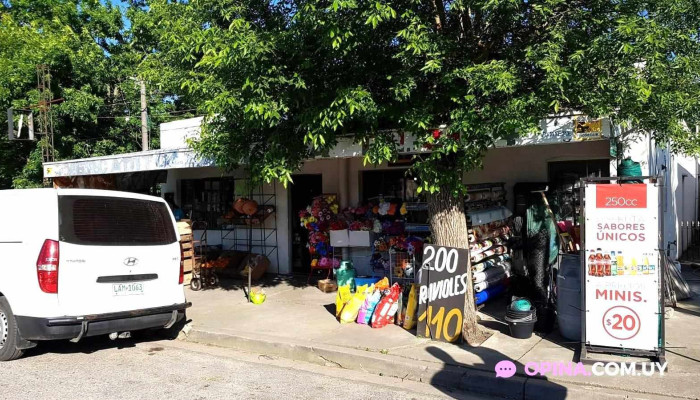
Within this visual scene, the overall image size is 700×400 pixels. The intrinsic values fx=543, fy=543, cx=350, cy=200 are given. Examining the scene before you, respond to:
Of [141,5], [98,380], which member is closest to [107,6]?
[141,5]

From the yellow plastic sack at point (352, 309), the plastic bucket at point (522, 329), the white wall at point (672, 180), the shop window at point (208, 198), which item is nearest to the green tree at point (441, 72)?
the plastic bucket at point (522, 329)

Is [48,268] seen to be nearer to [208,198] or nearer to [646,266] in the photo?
[646,266]

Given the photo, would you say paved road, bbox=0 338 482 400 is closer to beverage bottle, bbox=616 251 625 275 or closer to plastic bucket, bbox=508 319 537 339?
plastic bucket, bbox=508 319 537 339

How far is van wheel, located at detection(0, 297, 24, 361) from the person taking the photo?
6141 mm

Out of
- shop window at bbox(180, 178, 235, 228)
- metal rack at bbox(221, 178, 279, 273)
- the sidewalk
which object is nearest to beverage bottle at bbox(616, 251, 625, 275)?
the sidewalk

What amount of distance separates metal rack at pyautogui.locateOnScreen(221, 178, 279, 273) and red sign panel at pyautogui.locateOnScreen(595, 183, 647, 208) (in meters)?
7.44

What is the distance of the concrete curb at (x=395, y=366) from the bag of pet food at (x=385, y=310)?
1025mm

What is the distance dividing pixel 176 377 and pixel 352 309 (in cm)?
275

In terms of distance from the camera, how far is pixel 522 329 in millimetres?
6469

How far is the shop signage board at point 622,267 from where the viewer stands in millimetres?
5469

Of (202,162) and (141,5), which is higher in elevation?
(141,5)

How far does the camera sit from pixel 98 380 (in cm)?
557

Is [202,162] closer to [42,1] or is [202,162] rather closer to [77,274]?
[77,274]

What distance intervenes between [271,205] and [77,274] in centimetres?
607
